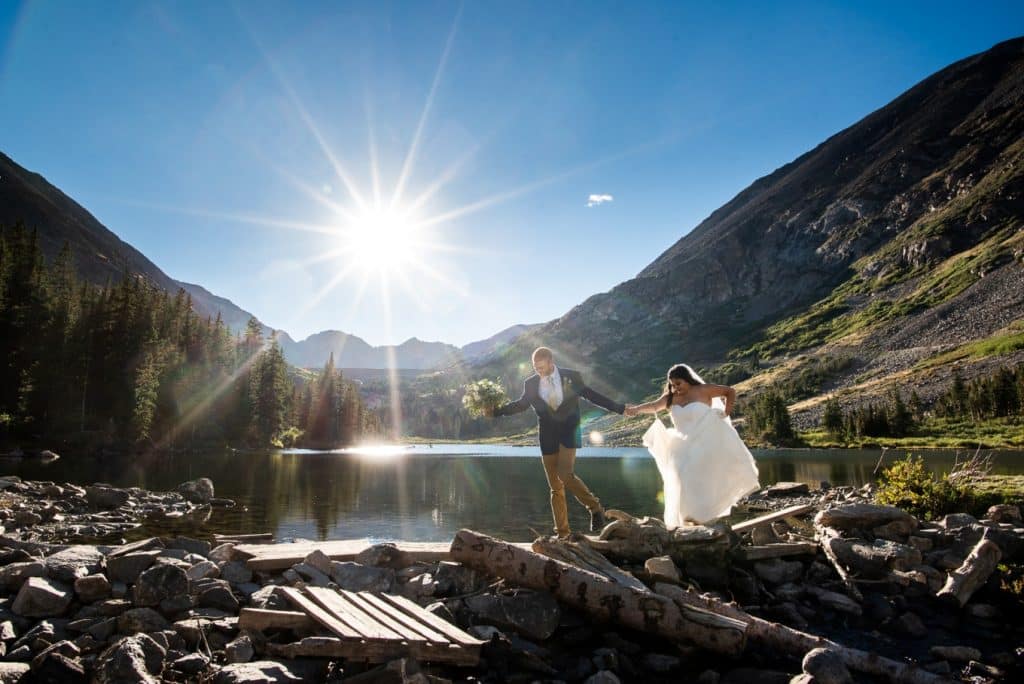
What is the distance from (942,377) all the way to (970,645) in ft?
555

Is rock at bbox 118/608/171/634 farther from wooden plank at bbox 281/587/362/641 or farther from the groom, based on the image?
the groom

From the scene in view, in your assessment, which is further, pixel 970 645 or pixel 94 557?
pixel 94 557

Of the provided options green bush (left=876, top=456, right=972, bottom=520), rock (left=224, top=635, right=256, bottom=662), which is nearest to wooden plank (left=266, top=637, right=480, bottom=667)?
rock (left=224, top=635, right=256, bottom=662)

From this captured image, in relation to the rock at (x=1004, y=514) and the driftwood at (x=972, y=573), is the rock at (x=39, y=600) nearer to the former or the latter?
the driftwood at (x=972, y=573)

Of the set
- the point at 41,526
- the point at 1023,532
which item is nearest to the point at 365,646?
the point at 1023,532

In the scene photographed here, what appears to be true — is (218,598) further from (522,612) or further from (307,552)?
(522,612)

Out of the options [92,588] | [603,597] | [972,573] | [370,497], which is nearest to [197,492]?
[370,497]

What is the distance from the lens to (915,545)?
13469mm

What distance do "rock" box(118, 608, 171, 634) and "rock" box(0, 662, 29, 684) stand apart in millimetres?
1391

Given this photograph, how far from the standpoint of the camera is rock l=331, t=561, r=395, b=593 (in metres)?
10.1

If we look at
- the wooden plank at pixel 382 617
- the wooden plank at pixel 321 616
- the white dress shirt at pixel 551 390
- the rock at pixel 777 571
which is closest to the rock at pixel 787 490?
the rock at pixel 777 571

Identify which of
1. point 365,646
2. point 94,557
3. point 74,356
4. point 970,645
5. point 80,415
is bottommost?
point 970,645

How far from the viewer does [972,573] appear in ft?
37.7

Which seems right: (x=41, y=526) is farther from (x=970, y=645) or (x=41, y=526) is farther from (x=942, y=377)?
(x=942, y=377)
